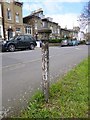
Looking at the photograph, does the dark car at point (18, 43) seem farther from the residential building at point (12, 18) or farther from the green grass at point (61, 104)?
the green grass at point (61, 104)

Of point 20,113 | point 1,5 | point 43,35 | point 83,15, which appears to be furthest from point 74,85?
point 1,5

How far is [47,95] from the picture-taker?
585 centimetres

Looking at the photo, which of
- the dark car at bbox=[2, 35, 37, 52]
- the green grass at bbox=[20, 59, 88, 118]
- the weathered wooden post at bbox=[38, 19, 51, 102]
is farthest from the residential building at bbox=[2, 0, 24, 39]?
the weathered wooden post at bbox=[38, 19, 51, 102]

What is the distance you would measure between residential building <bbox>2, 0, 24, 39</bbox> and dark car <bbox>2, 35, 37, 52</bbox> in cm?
1506

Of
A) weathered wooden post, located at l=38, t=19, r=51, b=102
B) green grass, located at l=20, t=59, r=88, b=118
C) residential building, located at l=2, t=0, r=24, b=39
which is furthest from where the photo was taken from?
residential building, located at l=2, t=0, r=24, b=39

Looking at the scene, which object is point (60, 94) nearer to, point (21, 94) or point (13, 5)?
point (21, 94)

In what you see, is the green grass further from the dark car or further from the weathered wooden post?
the dark car

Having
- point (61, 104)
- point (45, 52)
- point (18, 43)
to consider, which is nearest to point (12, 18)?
point (18, 43)

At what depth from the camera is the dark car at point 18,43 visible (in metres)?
27.3

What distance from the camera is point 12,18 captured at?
47.2 meters

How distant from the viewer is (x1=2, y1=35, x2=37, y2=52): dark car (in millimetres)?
27297

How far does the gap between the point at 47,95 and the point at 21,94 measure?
1.08 m

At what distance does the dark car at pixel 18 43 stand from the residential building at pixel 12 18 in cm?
1506

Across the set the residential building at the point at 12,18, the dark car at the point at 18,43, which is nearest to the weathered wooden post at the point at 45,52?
the dark car at the point at 18,43
